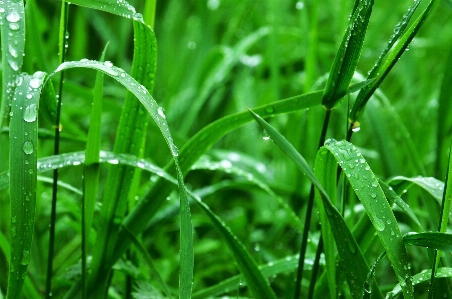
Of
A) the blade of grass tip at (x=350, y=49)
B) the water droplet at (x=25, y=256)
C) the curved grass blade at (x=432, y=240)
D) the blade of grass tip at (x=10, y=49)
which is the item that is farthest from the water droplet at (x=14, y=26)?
the curved grass blade at (x=432, y=240)

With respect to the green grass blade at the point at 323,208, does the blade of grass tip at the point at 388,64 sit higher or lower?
higher

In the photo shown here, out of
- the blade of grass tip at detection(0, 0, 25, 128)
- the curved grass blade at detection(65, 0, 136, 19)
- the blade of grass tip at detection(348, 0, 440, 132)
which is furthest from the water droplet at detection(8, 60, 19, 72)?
the blade of grass tip at detection(348, 0, 440, 132)

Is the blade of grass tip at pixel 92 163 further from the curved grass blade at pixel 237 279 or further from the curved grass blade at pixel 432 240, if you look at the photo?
the curved grass blade at pixel 432 240

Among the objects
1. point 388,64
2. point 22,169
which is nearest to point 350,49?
point 388,64

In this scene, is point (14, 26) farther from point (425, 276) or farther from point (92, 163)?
point (425, 276)

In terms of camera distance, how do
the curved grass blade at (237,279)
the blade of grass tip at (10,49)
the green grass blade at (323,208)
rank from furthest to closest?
the curved grass blade at (237,279) → the green grass blade at (323,208) → the blade of grass tip at (10,49)

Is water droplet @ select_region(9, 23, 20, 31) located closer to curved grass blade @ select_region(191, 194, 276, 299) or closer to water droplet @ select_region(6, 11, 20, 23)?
water droplet @ select_region(6, 11, 20, 23)

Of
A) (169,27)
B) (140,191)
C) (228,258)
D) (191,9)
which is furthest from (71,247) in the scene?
(191,9)

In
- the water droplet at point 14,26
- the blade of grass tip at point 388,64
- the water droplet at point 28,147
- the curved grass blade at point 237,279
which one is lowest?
the curved grass blade at point 237,279
